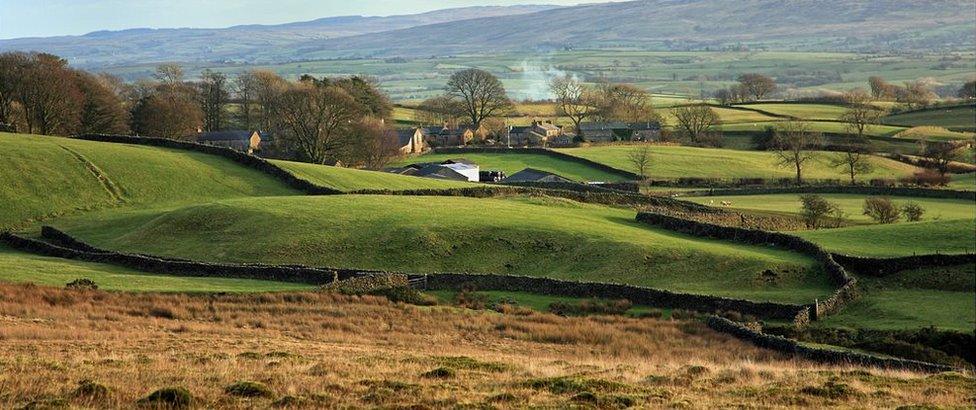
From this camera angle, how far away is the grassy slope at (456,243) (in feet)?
144

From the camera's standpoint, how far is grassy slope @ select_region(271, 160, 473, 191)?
2712 inches

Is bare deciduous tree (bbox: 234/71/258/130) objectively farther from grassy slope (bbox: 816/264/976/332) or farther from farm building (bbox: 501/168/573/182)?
grassy slope (bbox: 816/264/976/332)

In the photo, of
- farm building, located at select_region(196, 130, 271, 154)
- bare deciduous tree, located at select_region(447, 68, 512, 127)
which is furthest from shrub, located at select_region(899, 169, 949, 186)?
bare deciduous tree, located at select_region(447, 68, 512, 127)

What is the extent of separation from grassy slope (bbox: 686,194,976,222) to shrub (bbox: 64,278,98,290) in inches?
1689

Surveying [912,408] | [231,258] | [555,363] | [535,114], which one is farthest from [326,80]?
[912,408]

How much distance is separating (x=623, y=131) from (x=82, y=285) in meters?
95.2

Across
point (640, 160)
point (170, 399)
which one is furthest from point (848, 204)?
point (170, 399)

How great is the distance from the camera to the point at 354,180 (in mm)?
70625

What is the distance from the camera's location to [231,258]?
47625 mm

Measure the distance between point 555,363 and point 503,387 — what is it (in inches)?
216

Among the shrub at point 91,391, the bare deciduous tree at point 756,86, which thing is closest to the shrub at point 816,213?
the shrub at point 91,391

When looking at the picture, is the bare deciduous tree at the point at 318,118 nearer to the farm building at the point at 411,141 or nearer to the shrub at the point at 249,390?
the farm building at the point at 411,141

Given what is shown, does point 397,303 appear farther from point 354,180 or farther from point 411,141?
point 411,141

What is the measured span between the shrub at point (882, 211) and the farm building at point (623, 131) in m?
60.9
